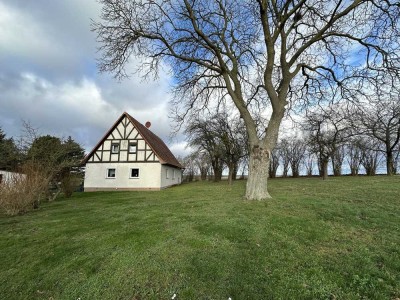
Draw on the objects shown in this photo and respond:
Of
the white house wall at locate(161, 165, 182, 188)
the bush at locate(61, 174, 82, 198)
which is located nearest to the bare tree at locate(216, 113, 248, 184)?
the white house wall at locate(161, 165, 182, 188)

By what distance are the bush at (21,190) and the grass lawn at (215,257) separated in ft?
12.6

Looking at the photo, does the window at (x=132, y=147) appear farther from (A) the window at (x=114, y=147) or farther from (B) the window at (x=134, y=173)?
(B) the window at (x=134, y=173)

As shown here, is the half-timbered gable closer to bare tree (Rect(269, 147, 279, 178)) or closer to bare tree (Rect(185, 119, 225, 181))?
bare tree (Rect(185, 119, 225, 181))

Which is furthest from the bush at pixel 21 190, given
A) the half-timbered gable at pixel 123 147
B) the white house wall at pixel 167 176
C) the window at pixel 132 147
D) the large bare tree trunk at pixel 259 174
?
the white house wall at pixel 167 176

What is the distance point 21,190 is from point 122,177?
14520 millimetres

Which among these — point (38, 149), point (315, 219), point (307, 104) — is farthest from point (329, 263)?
point (38, 149)

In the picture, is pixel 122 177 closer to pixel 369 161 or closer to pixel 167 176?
pixel 167 176

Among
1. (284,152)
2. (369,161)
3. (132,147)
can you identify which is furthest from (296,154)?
(132,147)

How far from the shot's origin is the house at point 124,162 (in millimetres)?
25656

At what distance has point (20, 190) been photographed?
11414 mm

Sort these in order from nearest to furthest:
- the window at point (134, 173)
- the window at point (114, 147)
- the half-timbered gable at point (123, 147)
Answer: the window at point (134, 173), the half-timbered gable at point (123, 147), the window at point (114, 147)

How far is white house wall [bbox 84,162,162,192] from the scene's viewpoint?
25.5m

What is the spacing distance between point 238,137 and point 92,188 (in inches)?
731

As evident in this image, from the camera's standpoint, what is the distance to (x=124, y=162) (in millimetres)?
26188
